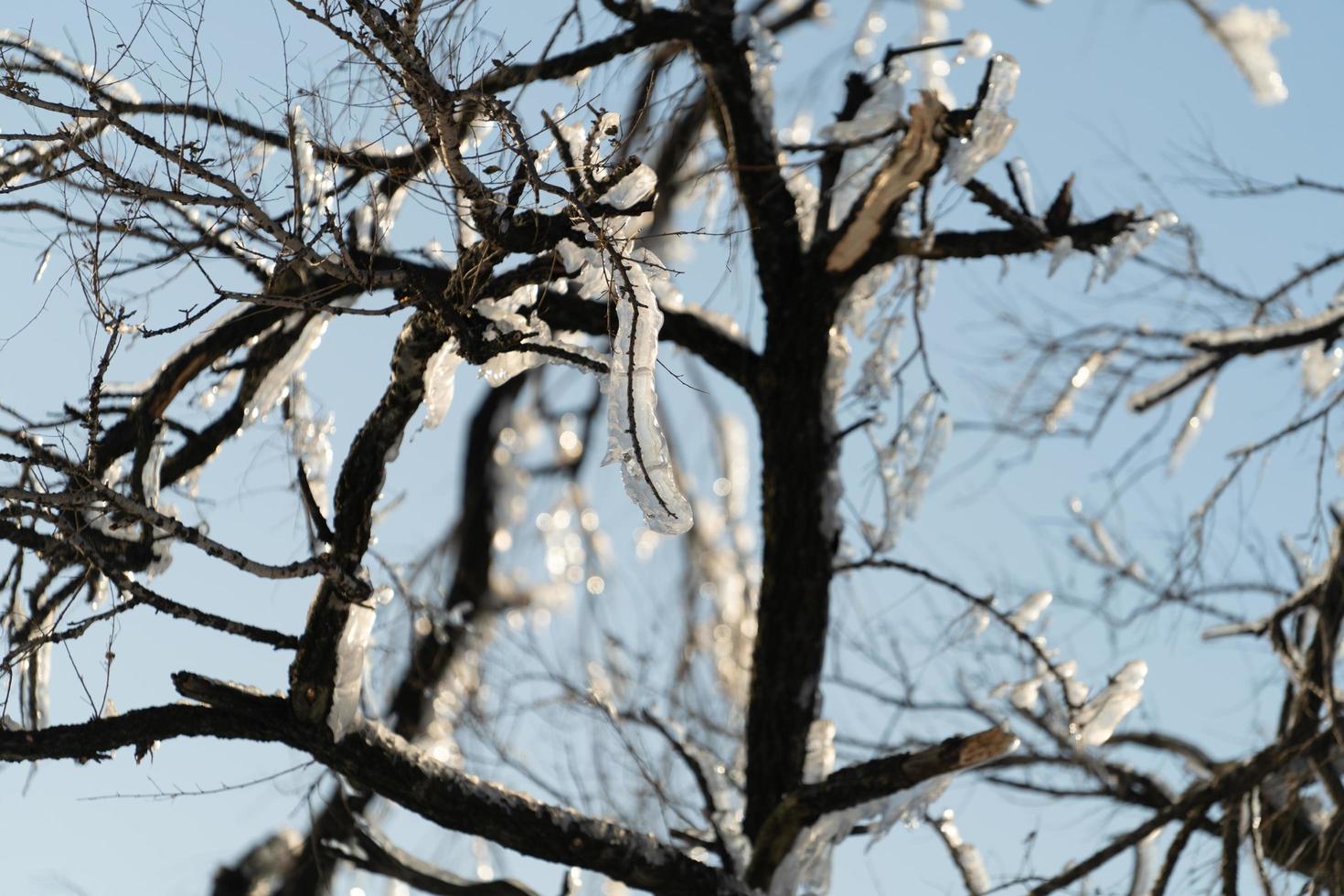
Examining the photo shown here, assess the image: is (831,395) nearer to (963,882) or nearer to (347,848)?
(963,882)

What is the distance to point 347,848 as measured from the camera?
14.1ft

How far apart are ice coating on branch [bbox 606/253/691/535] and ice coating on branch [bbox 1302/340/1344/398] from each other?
11.2ft

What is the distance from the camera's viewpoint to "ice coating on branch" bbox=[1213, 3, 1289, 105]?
16.3ft

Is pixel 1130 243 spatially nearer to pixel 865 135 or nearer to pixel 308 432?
pixel 865 135

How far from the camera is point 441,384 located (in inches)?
133

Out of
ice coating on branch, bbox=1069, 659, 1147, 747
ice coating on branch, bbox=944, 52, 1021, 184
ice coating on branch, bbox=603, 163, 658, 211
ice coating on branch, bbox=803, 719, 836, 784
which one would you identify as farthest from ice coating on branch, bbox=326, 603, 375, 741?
ice coating on branch, bbox=1069, 659, 1147, 747

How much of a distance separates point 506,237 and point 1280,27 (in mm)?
3869

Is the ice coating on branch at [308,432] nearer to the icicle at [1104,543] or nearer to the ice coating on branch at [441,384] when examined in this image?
the ice coating on branch at [441,384]

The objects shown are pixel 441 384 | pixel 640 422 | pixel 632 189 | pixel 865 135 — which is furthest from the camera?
pixel 865 135

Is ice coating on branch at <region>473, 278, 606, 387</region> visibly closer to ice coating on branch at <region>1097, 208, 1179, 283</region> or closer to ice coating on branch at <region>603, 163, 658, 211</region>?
ice coating on branch at <region>603, 163, 658, 211</region>

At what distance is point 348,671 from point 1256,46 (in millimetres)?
4261

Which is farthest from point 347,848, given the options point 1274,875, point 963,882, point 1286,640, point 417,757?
point 1286,640

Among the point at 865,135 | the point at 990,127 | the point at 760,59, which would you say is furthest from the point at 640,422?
the point at 760,59

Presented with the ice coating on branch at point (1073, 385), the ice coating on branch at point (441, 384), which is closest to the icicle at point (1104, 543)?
the ice coating on branch at point (1073, 385)
